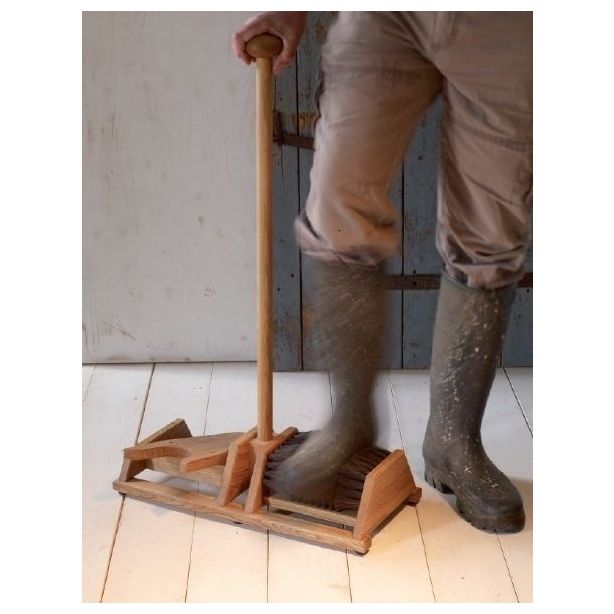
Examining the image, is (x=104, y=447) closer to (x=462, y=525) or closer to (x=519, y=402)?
(x=462, y=525)

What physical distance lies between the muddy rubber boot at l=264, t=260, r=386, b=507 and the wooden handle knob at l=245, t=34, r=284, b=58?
0.26 metres

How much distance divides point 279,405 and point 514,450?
0.41 m

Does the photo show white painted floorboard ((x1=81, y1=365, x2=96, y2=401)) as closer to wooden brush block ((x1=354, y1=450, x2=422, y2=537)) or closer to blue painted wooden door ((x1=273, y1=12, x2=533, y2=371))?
blue painted wooden door ((x1=273, y1=12, x2=533, y2=371))

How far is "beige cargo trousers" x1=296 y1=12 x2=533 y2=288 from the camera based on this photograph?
1.17m

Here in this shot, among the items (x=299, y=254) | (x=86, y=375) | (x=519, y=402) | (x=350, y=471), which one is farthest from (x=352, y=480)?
(x=86, y=375)

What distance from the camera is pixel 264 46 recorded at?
1265mm

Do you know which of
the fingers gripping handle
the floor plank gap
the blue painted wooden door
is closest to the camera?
the fingers gripping handle

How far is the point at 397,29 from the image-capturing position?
119cm

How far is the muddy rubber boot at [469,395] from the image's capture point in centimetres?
135

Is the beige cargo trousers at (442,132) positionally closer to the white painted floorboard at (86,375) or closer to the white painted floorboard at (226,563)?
the white painted floorboard at (226,563)

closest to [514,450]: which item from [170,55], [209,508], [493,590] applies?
[493,590]

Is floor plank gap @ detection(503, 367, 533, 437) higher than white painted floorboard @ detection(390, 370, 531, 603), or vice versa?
floor plank gap @ detection(503, 367, 533, 437)

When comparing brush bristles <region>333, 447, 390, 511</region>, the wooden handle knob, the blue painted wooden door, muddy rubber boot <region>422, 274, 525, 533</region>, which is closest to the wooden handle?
→ the wooden handle knob

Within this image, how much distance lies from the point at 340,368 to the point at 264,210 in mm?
224
